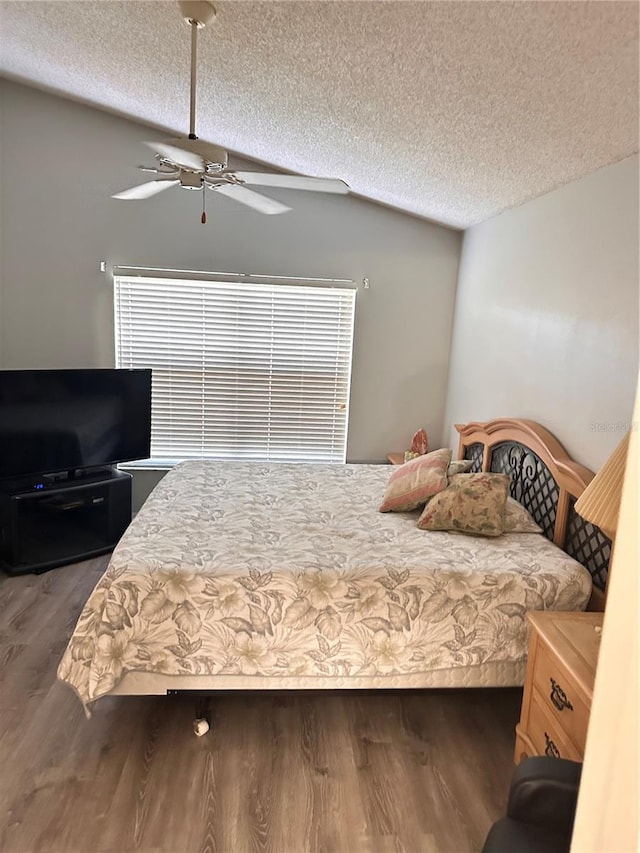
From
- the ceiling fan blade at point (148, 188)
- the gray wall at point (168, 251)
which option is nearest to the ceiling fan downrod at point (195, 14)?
the ceiling fan blade at point (148, 188)

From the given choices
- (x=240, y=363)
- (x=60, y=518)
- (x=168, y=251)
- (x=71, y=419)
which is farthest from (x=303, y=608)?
(x=168, y=251)

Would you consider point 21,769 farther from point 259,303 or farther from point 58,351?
point 259,303

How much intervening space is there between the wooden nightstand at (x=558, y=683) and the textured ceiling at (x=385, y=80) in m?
1.78

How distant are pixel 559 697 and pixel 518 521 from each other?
100 cm

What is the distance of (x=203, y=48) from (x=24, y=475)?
262 centimetres

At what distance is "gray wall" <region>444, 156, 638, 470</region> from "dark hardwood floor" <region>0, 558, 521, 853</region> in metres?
1.34

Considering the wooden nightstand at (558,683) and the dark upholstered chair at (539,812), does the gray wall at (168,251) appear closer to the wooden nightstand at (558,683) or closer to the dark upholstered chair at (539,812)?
the wooden nightstand at (558,683)

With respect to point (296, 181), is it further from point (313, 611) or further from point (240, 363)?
point (240, 363)

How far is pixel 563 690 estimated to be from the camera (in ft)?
5.80

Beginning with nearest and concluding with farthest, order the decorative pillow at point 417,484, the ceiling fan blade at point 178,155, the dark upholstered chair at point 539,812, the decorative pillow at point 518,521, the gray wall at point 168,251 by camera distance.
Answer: the dark upholstered chair at point 539,812 < the ceiling fan blade at point 178,155 < the decorative pillow at point 518,521 < the decorative pillow at point 417,484 < the gray wall at point 168,251

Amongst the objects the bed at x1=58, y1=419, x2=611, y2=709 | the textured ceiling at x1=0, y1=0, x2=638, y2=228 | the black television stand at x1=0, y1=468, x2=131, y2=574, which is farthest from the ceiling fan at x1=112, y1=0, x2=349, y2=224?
the black television stand at x1=0, y1=468, x2=131, y2=574

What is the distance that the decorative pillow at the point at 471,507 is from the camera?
2.59 meters

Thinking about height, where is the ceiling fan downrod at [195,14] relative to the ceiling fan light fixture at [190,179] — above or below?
above

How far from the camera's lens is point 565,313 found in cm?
273
